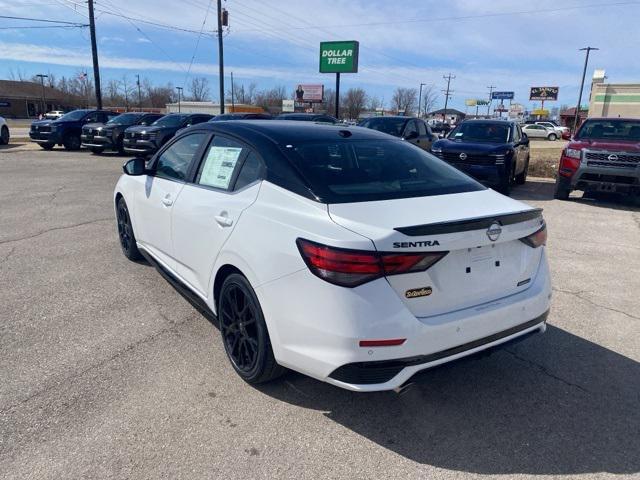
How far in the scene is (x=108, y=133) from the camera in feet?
61.8

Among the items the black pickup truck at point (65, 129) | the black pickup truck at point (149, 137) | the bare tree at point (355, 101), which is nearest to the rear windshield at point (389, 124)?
the black pickup truck at point (149, 137)

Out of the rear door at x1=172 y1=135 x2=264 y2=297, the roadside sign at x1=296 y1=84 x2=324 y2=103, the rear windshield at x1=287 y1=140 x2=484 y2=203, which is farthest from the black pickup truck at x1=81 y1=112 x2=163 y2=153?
the roadside sign at x1=296 y1=84 x2=324 y2=103

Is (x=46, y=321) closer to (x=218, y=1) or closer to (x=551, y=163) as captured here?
(x=551, y=163)

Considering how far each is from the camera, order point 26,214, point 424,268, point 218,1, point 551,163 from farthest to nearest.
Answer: point 218,1, point 551,163, point 26,214, point 424,268

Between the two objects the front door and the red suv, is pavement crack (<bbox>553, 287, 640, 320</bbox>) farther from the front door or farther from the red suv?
the red suv

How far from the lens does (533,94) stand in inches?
3760

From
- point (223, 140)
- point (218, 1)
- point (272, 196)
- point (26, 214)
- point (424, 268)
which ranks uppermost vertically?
point (218, 1)

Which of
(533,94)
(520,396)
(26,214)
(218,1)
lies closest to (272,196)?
(520,396)

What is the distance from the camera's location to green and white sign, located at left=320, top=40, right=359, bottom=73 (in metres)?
30.0

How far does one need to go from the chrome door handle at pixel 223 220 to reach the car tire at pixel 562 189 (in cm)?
925

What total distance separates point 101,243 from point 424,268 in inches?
203

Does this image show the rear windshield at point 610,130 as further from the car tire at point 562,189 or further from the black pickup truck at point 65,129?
the black pickup truck at point 65,129

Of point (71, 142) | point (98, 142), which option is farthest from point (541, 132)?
point (71, 142)

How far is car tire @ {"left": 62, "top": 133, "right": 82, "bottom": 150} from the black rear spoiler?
21.6 meters
